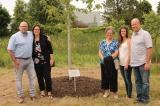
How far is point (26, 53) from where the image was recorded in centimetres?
955

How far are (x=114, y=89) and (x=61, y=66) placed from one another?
5.86m

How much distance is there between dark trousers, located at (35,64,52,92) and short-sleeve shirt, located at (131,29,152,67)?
2.11 m

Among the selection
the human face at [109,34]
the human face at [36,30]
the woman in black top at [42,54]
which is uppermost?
the human face at [36,30]

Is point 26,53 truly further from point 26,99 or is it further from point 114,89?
point 114,89

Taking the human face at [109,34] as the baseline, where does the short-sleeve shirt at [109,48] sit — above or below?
below

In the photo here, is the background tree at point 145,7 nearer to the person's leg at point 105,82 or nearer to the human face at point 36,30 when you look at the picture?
the person's leg at point 105,82

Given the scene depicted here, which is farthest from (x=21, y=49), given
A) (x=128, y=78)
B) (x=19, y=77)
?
(x=128, y=78)

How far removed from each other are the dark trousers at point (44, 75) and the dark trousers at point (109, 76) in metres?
1.28

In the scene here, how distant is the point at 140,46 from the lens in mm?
9023

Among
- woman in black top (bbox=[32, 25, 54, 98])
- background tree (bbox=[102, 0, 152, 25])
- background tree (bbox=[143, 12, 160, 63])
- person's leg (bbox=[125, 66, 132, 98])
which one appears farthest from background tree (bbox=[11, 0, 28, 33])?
person's leg (bbox=[125, 66, 132, 98])

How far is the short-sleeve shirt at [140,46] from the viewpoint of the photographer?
29.3ft

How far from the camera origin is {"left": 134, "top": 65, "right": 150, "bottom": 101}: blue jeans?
29.8 feet

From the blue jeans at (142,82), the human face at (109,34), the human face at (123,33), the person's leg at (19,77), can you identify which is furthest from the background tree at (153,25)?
the person's leg at (19,77)

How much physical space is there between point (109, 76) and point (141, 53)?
4.05 feet
